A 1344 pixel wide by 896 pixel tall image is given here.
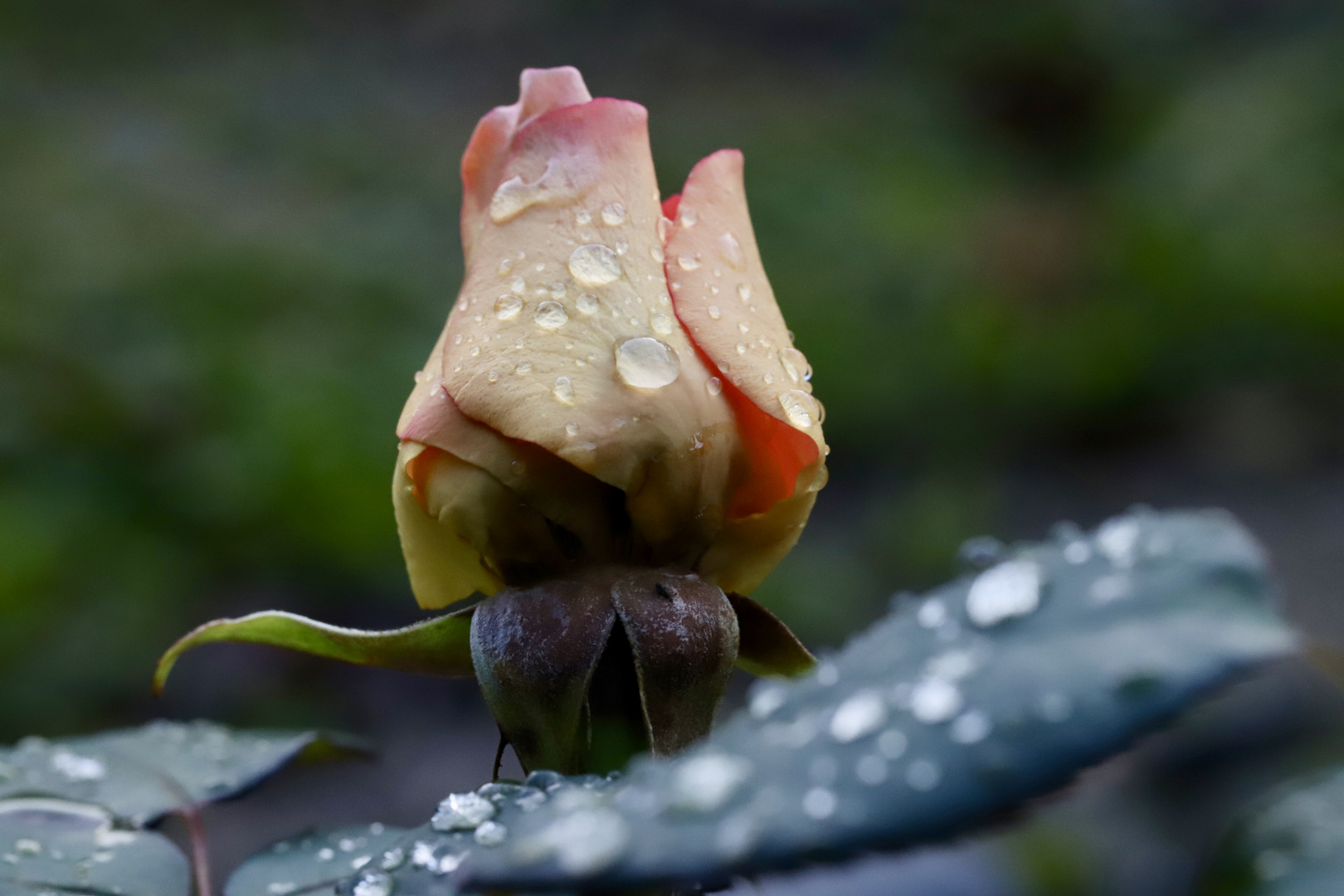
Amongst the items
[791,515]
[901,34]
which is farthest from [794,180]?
[791,515]

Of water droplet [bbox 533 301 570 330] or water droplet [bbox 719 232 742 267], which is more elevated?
water droplet [bbox 719 232 742 267]

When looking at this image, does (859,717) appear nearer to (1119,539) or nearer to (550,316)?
(1119,539)

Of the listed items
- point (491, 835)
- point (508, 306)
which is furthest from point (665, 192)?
point (491, 835)

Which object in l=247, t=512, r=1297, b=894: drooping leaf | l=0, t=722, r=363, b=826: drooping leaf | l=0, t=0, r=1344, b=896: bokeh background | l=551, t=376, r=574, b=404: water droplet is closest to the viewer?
l=247, t=512, r=1297, b=894: drooping leaf

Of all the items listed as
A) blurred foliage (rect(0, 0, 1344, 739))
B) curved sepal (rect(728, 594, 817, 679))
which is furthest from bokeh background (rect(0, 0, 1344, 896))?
curved sepal (rect(728, 594, 817, 679))

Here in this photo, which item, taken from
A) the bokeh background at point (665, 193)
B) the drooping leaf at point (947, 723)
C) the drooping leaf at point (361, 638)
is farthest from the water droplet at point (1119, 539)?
the bokeh background at point (665, 193)

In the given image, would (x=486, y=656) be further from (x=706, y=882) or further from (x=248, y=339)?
(x=248, y=339)

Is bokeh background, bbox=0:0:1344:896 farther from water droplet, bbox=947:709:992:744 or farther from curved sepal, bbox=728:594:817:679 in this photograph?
water droplet, bbox=947:709:992:744
